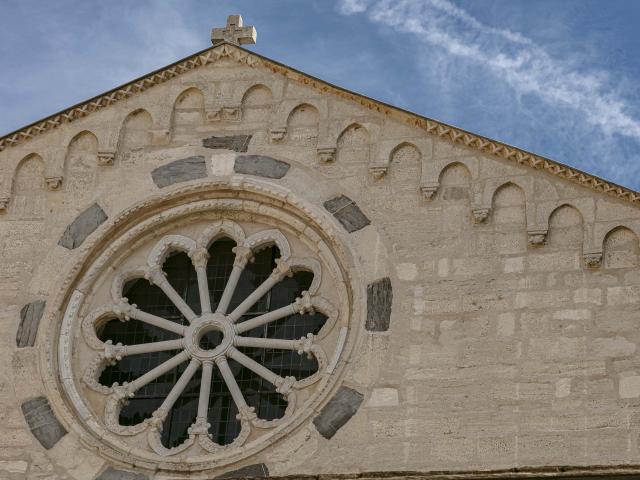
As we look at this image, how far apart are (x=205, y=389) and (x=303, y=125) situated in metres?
2.76

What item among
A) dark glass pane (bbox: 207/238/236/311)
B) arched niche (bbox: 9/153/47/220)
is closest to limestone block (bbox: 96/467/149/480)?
dark glass pane (bbox: 207/238/236/311)

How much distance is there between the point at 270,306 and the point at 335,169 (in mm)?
1392

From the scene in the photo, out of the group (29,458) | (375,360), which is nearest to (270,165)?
(375,360)

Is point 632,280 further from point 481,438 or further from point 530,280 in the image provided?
point 481,438

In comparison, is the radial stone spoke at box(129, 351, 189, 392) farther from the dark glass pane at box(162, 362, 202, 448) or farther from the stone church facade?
the dark glass pane at box(162, 362, 202, 448)

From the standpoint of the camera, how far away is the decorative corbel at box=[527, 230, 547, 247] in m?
17.1

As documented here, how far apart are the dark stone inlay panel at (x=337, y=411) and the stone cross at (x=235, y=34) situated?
4.20m

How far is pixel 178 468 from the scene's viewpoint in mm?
16703

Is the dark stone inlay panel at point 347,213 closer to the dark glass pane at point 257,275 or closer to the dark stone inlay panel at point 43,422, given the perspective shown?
the dark glass pane at point 257,275

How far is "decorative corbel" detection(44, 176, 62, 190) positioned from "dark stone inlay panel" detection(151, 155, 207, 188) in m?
0.88

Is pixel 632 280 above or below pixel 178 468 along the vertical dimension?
above

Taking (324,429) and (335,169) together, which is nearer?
(324,429)

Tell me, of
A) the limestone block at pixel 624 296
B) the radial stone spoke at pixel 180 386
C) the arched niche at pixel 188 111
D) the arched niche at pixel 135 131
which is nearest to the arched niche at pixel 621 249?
the limestone block at pixel 624 296

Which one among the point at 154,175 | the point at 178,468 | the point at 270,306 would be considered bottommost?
the point at 178,468
